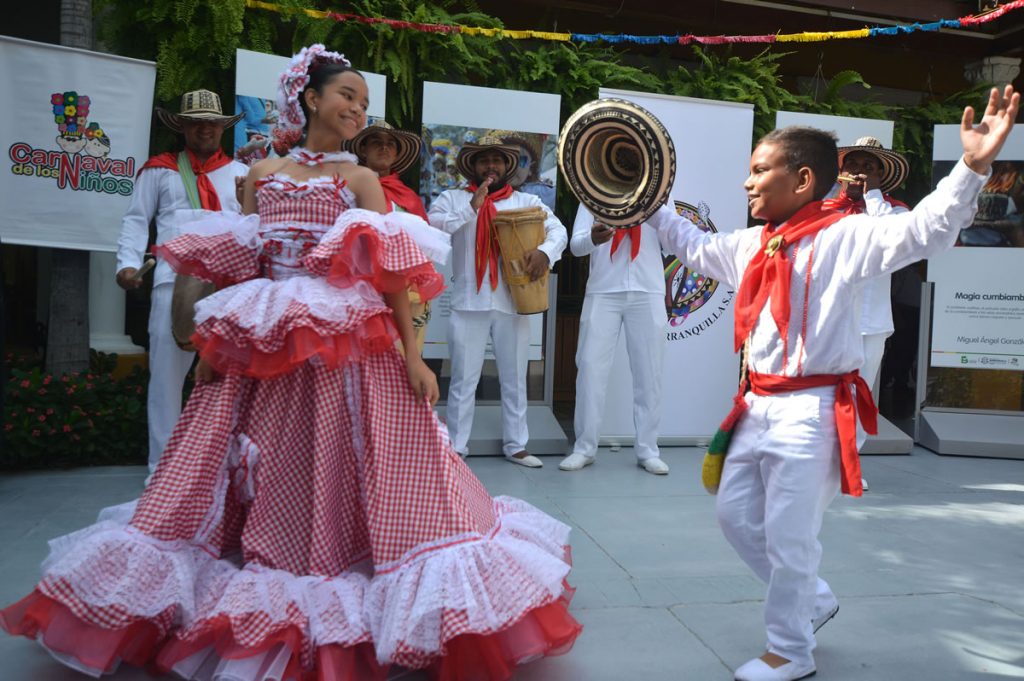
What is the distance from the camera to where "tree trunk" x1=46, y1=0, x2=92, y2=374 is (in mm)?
6230

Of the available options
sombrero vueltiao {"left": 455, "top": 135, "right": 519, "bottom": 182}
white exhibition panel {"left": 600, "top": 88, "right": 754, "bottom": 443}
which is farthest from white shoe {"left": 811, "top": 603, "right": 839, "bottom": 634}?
sombrero vueltiao {"left": 455, "top": 135, "right": 519, "bottom": 182}

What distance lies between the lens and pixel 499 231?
6.46 meters

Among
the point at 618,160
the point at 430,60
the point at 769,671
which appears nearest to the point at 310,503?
the point at 769,671

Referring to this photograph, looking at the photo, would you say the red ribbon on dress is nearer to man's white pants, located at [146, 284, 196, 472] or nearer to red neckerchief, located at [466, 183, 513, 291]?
red neckerchief, located at [466, 183, 513, 291]

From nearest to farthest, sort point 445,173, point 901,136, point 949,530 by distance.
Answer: point 949,530 < point 445,173 < point 901,136

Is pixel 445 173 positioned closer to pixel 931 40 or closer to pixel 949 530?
pixel 949 530

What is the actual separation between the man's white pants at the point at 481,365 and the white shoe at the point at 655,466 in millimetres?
920

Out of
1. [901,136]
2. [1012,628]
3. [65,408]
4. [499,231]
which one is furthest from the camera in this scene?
[901,136]

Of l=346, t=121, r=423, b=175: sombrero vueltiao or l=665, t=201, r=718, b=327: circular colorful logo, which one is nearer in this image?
l=346, t=121, r=423, b=175: sombrero vueltiao

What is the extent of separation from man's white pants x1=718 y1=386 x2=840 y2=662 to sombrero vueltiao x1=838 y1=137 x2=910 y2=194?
4.12 metres

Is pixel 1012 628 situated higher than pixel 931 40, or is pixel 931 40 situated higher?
pixel 931 40

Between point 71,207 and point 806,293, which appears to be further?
point 71,207

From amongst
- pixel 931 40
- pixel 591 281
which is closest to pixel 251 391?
pixel 591 281

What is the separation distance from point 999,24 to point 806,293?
8.35 meters
